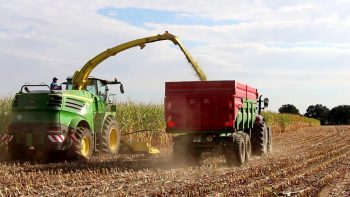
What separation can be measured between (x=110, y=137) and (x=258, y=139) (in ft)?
14.9

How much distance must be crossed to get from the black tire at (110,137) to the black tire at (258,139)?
4.20m

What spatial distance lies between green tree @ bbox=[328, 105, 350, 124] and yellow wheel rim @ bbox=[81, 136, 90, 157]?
235 feet

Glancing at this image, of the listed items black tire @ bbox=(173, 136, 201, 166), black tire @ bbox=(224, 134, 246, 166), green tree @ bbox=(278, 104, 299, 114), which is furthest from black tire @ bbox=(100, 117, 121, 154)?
green tree @ bbox=(278, 104, 299, 114)

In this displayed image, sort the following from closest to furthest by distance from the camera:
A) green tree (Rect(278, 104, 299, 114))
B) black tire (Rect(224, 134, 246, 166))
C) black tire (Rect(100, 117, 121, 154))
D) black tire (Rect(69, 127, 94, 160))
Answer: black tire (Rect(224, 134, 246, 166)), black tire (Rect(69, 127, 94, 160)), black tire (Rect(100, 117, 121, 154)), green tree (Rect(278, 104, 299, 114))

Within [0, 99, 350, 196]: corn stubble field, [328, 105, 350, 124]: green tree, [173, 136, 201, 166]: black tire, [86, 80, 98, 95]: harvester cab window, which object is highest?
[328, 105, 350, 124]: green tree

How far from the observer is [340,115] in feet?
268

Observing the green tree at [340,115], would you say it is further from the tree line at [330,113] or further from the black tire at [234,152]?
the black tire at [234,152]

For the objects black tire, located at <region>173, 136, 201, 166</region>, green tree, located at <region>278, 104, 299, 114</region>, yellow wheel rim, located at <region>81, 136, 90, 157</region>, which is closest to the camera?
black tire, located at <region>173, 136, 201, 166</region>

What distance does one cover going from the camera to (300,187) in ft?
28.6

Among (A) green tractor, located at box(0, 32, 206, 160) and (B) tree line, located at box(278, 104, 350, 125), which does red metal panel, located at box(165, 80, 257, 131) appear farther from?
(B) tree line, located at box(278, 104, 350, 125)

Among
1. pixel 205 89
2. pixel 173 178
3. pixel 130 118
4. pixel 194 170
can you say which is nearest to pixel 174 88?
pixel 205 89

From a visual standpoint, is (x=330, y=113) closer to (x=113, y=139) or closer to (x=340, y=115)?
(x=340, y=115)

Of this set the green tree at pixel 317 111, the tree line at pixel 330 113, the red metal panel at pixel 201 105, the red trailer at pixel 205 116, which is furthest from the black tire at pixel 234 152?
the green tree at pixel 317 111

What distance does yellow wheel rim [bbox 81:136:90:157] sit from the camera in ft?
43.0
